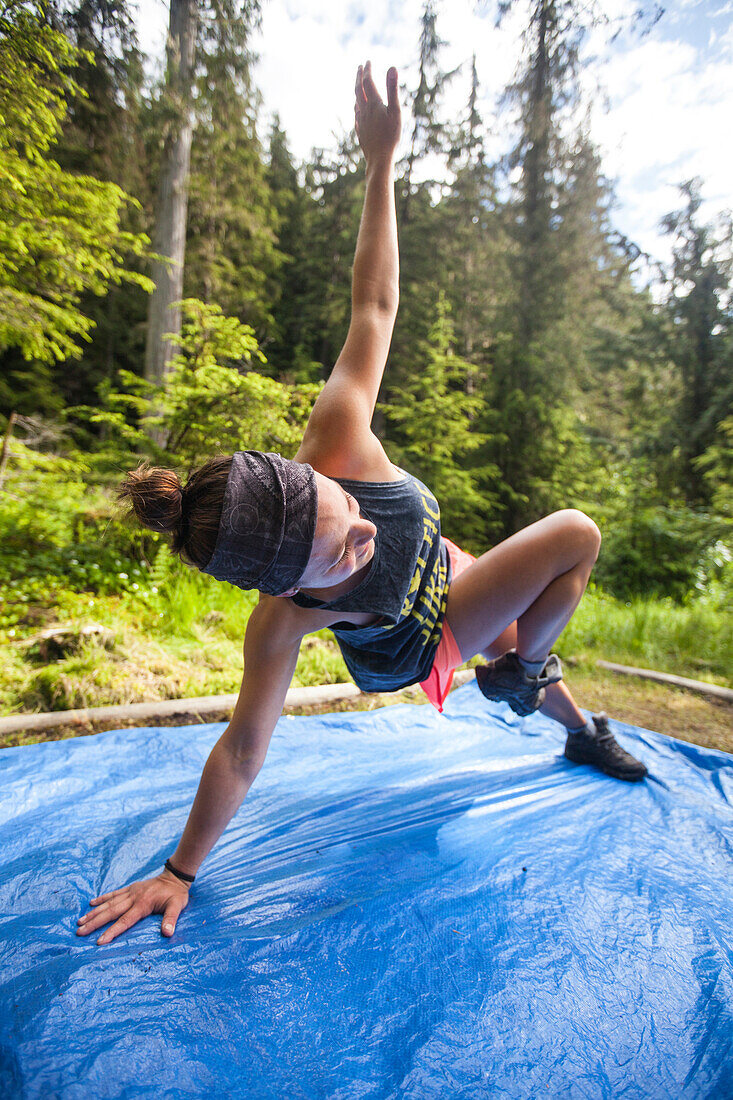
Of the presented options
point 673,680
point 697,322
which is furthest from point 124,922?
point 697,322

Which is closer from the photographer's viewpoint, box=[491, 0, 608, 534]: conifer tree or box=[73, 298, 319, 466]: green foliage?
box=[73, 298, 319, 466]: green foliage

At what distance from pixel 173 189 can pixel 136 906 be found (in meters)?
7.07

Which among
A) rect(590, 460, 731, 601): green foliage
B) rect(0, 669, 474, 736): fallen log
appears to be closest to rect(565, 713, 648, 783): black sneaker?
rect(0, 669, 474, 736): fallen log

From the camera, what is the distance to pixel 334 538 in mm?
886

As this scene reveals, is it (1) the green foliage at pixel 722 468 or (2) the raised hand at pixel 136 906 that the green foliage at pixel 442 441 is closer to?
(1) the green foliage at pixel 722 468

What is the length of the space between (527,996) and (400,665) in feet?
2.22

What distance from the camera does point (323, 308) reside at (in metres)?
11.1

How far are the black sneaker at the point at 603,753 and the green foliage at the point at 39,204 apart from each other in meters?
3.28

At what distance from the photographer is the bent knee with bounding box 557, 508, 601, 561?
1429mm

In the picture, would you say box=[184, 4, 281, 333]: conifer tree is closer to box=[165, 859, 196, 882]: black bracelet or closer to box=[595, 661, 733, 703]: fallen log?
box=[595, 661, 733, 703]: fallen log

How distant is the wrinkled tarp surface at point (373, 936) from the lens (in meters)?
0.85

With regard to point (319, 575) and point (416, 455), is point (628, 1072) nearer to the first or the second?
point (319, 575)

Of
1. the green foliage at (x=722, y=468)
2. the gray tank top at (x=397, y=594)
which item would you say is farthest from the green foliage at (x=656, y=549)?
the gray tank top at (x=397, y=594)

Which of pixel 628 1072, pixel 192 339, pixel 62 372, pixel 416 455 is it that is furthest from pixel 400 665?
pixel 62 372
